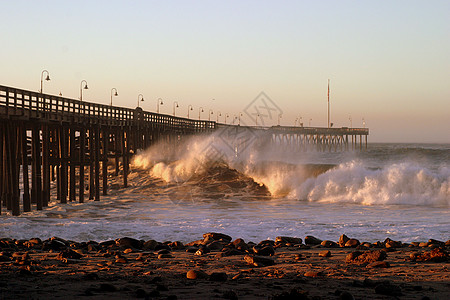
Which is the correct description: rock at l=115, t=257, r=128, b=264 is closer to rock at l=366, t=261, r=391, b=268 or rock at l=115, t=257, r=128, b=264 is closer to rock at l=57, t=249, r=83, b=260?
rock at l=57, t=249, r=83, b=260

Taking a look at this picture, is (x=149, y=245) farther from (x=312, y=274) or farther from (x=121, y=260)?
(x=312, y=274)

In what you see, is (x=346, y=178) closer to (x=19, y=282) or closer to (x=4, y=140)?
(x=4, y=140)

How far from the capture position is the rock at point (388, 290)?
8.31 m

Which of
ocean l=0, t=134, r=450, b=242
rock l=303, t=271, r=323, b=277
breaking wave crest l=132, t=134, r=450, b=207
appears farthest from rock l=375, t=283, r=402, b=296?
breaking wave crest l=132, t=134, r=450, b=207

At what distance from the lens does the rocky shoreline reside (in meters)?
8.27

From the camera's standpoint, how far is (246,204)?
2916 cm

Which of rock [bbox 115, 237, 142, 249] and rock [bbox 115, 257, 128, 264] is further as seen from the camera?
rock [bbox 115, 237, 142, 249]

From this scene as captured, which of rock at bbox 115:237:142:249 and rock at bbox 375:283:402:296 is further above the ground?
rock at bbox 375:283:402:296

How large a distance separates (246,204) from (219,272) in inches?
763

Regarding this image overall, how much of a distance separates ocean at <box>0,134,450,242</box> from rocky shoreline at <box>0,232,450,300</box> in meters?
3.96

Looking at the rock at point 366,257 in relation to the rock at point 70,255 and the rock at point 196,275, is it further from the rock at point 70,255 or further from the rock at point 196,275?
the rock at point 70,255

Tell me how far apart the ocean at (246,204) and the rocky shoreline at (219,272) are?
3.96m

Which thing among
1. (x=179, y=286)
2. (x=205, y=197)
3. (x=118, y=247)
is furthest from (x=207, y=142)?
(x=179, y=286)

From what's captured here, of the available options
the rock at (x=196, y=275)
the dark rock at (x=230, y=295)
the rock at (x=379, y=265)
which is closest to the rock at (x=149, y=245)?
the rock at (x=196, y=275)
